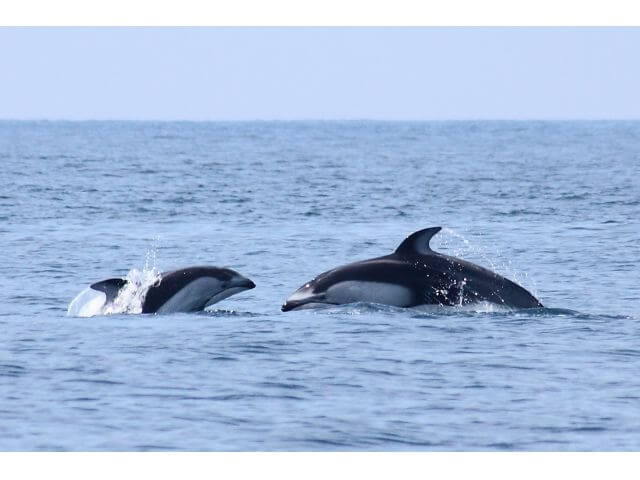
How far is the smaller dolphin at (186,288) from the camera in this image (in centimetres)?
2139

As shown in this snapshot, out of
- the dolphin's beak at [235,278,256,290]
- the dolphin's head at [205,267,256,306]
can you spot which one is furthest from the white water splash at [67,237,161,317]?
the dolphin's beak at [235,278,256,290]

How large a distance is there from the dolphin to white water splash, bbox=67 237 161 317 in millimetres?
2270

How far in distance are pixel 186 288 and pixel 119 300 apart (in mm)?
1022

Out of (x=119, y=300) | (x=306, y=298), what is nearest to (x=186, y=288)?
(x=119, y=300)

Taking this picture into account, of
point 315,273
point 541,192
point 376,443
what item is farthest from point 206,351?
point 541,192

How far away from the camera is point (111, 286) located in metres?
21.4

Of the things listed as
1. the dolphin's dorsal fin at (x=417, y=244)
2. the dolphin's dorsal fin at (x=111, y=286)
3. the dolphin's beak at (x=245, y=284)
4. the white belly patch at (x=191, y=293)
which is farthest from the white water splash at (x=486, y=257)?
the dolphin's dorsal fin at (x=111, y=286)

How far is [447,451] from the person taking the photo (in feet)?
43.3

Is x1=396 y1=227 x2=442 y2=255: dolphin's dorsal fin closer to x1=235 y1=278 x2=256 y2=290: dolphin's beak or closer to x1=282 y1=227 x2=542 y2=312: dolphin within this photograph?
x1=282 y1=227 x2=542 y2=312: dolphin

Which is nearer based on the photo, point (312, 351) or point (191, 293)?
point (312, 351)

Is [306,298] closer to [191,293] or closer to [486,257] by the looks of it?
[191,293]

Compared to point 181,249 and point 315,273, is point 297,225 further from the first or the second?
point 315,273

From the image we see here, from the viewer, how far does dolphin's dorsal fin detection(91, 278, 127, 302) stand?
2127 cm

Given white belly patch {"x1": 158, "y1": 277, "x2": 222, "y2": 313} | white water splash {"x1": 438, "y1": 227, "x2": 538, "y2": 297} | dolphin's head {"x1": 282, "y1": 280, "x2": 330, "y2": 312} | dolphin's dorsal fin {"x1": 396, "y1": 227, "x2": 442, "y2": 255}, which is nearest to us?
dolphin's dorsal fin {"x1": 396, "y1": 227, "x2": 442, "y2": 255}
